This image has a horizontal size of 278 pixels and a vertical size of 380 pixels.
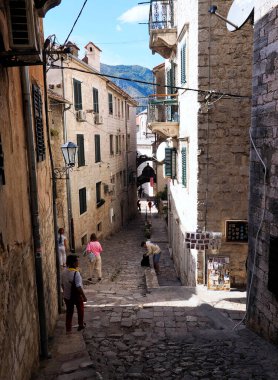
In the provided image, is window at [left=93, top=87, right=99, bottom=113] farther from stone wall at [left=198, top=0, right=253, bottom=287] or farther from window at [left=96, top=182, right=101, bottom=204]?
stone wall at [left=198, top=0, right=253, bottom=287]

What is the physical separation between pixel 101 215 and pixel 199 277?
1231cm

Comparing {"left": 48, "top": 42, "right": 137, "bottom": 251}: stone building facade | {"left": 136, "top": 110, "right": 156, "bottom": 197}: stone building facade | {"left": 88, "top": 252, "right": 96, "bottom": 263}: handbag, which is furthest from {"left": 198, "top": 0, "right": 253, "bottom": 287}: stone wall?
{"left": 136, "top": 110, "right": 156, "bottom": 197}: stone building facade

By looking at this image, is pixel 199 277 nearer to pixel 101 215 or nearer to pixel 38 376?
pixel 38 376

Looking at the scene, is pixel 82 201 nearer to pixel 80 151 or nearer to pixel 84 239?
pixel 84 239

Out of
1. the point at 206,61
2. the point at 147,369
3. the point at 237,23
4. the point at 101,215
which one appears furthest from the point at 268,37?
the point at 101,215

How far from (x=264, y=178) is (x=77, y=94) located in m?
12.9

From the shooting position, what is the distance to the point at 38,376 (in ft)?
16.8

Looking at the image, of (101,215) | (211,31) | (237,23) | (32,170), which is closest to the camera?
(32,170)

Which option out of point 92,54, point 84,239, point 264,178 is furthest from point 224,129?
point 92,54

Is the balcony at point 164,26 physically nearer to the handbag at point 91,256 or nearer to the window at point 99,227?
the handbag at point 91,256

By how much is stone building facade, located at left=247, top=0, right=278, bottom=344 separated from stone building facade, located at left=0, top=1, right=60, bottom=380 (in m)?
3.77

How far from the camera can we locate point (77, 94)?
56.0 ft

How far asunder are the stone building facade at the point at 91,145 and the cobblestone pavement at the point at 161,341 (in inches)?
279

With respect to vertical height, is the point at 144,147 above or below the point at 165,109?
below
